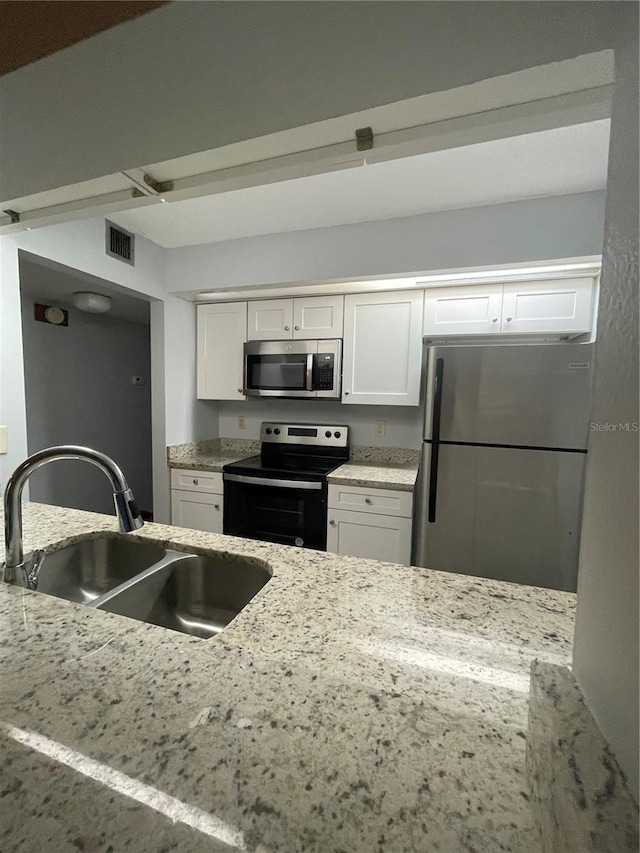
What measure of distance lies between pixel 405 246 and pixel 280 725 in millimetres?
2179

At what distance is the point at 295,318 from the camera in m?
2.59

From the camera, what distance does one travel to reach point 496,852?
0.33 meters

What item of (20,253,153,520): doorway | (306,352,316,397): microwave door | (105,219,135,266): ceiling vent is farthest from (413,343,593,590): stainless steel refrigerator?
(20,253,153,520): doorway

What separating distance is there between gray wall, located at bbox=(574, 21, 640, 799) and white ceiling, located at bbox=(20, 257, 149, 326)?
2309 mm

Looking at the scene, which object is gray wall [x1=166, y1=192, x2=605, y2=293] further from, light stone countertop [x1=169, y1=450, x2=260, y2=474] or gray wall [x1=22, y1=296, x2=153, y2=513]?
gray wall [x1=22, y1=296, x2=153, y2=513]

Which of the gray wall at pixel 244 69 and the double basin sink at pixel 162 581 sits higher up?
the gray wall at pixel 244 69

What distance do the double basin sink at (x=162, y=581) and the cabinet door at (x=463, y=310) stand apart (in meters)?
1.91

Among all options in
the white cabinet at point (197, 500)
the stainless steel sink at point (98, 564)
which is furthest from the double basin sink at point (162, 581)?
the white cabinet at point (197, 500)

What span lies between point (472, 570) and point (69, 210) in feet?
7.89

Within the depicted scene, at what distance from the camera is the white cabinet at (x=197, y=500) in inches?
99.1

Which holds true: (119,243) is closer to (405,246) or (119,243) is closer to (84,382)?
(405,246)

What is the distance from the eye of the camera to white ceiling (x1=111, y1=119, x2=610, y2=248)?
4.67 feet

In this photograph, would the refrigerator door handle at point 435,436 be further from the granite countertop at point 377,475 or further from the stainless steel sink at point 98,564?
the stainless steel sink at point 98,564

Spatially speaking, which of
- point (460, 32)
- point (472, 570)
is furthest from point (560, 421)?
point (460, 32)
